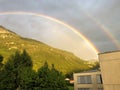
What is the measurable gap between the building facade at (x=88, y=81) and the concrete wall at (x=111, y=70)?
2439cm

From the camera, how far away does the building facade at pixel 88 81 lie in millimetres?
63369

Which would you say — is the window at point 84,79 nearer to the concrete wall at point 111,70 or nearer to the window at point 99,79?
the window at point 99,79

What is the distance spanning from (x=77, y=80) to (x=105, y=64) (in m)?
33.5

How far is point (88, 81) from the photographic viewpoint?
66750 millimetres

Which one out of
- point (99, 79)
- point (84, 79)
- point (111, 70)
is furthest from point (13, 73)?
point (111, 70)

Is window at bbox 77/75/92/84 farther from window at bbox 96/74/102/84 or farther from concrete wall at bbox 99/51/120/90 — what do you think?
concrete wall at bbox 99/51/120/90

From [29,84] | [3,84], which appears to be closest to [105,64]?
[29,84]

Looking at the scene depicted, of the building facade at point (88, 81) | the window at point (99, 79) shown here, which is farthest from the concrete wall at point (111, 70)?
the building facade at point (88, 81)

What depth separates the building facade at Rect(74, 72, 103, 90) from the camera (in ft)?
208

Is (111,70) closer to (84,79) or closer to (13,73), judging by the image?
(84,79)

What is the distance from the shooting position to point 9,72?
75.0 meters

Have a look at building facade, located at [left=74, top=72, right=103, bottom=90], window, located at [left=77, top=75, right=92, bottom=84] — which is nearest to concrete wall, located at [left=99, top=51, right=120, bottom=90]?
building facade, located at [left=74, top=72, right=103, bottom=90]

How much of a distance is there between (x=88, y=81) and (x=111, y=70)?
29315mm

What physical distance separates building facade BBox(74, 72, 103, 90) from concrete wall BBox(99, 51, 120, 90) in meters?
24.4
